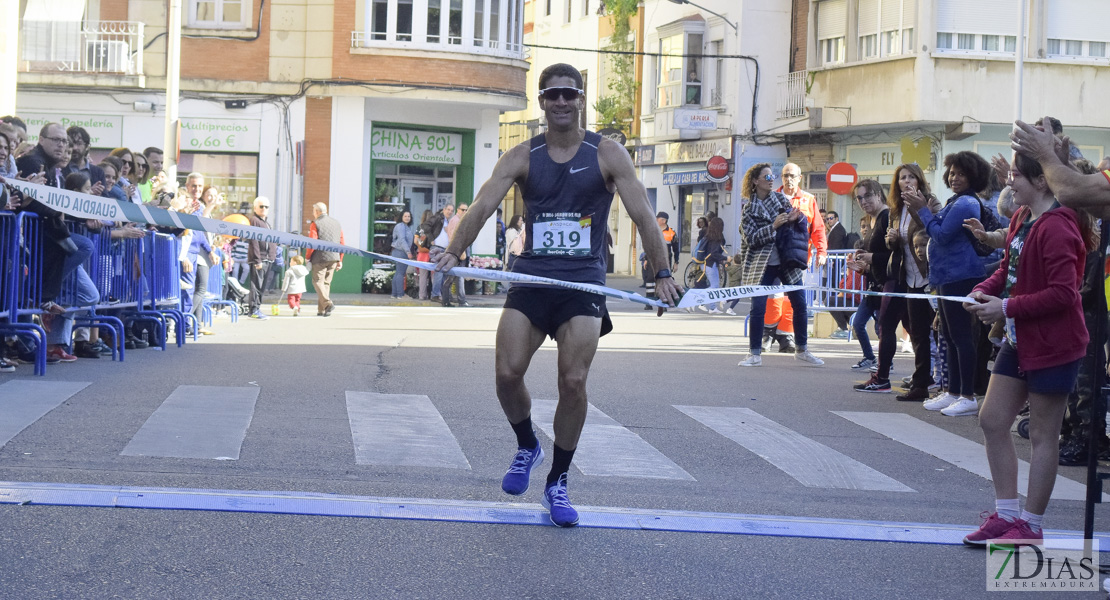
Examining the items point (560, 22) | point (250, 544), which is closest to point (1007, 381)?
point (250, 544)

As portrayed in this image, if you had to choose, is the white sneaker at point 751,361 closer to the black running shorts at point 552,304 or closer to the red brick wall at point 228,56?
the black running shorts at point 552,304

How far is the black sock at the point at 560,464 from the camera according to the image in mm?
5988

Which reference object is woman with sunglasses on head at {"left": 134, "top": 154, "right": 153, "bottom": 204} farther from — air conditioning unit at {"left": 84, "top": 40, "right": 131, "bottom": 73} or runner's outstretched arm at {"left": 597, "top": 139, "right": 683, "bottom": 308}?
air conditioning unit at {"left": 84, "top": 40, "right": 131, "bottom": 73}

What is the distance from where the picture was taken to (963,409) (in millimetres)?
10320

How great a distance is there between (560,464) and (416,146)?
2492 cm

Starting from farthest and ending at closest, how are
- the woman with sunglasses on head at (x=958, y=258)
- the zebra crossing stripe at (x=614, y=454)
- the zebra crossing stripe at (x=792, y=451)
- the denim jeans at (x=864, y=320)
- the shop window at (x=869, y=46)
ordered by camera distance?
the shop window at (x=869, y=46)
the denim jeans at (x=864, y=320)
the woman with sunglasses on head at (x=958, y=258)
the zebra crossing stripe at (x=792, y=451)
the zebra crossing stripe at (x=614, y=454)

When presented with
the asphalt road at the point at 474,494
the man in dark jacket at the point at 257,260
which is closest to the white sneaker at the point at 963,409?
the asphalt road at the point at 474,494

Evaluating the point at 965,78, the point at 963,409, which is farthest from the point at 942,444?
the point at 965,78

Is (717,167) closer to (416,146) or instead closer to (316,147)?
(416,146)

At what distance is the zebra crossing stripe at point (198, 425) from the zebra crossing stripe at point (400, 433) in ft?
2.22

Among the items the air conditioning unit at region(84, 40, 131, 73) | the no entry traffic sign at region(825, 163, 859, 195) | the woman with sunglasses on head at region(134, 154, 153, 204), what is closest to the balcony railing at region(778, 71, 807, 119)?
the no entry traffic sign at region(825, 163, 859, 195)

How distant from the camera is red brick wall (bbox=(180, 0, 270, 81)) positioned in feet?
95.0

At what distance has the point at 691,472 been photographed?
24.5ft

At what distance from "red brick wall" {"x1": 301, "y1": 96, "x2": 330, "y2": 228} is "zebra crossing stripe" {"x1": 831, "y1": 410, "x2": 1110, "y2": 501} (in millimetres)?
20244
